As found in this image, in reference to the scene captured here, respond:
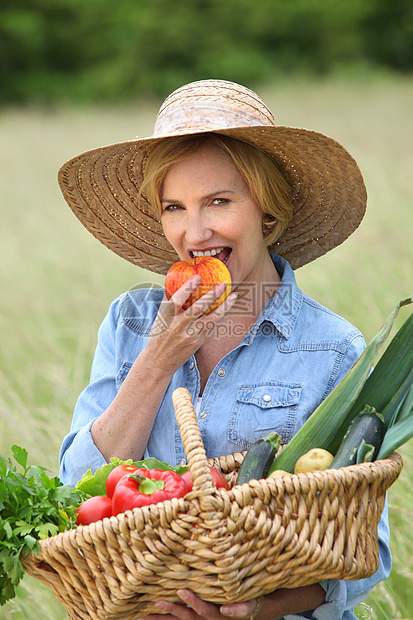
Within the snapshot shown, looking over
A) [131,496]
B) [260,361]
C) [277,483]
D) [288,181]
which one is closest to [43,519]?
[131,496]

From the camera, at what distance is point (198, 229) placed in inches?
78.3

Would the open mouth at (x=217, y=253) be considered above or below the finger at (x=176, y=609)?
above

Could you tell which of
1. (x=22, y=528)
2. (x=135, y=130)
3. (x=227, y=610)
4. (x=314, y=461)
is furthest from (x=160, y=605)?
(x=135, y=130)

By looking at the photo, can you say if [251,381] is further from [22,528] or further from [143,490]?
[22,528]

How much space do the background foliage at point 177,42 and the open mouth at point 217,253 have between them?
15.6 metres

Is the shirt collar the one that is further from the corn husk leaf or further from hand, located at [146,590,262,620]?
hand, located at [146,590,262,620]

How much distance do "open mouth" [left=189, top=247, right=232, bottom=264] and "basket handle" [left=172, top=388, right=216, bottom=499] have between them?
25.7 inches

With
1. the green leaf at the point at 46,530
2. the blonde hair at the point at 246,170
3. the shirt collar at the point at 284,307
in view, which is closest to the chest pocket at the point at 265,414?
the shirt collar at the point at 284,307

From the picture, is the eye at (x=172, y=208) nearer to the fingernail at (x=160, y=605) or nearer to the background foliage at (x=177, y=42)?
the fingernail at (x=160, y=605)

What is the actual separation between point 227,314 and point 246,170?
50 centimetres

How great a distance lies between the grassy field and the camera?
293 centimetres

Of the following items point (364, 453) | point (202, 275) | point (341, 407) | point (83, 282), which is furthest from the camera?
point (83, 282)

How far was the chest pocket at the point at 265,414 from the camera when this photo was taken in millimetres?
1979

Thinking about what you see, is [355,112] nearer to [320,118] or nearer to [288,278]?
[320,118]
